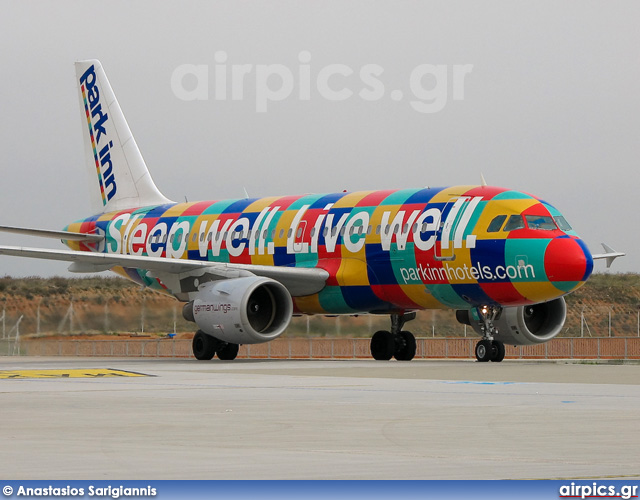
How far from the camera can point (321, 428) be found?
39.8 feet

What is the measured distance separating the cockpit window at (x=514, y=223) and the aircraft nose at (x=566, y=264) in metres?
0.82

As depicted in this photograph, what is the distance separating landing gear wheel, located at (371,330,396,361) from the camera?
33344 millimetres

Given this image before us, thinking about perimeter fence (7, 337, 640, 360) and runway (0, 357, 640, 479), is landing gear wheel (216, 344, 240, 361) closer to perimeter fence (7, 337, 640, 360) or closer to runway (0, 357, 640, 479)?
perimeter fence (7, 337, 640, 360)

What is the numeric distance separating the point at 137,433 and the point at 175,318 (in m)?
28.6

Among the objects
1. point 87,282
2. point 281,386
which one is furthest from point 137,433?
point 87,282

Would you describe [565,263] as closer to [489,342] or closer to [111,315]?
[489,342]

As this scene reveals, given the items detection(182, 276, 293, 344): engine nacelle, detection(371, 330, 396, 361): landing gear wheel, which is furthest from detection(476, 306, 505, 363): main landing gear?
detection(182, 276, 293, 344): engine nacelle

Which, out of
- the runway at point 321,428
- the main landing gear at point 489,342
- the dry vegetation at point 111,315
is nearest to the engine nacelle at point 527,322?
the main landing gear at point 489,342

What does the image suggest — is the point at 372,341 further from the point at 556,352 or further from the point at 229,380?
the point at 229,380

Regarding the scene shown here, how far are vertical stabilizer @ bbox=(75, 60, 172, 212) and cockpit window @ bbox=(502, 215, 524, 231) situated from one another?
49.5 feet

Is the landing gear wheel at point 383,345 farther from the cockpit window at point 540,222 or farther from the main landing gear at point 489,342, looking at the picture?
the cockpit window at point 540,222

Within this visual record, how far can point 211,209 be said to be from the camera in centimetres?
3641

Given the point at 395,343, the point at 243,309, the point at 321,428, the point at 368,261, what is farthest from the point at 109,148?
the point at 321,428

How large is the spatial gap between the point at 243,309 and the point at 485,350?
5.69 meters
